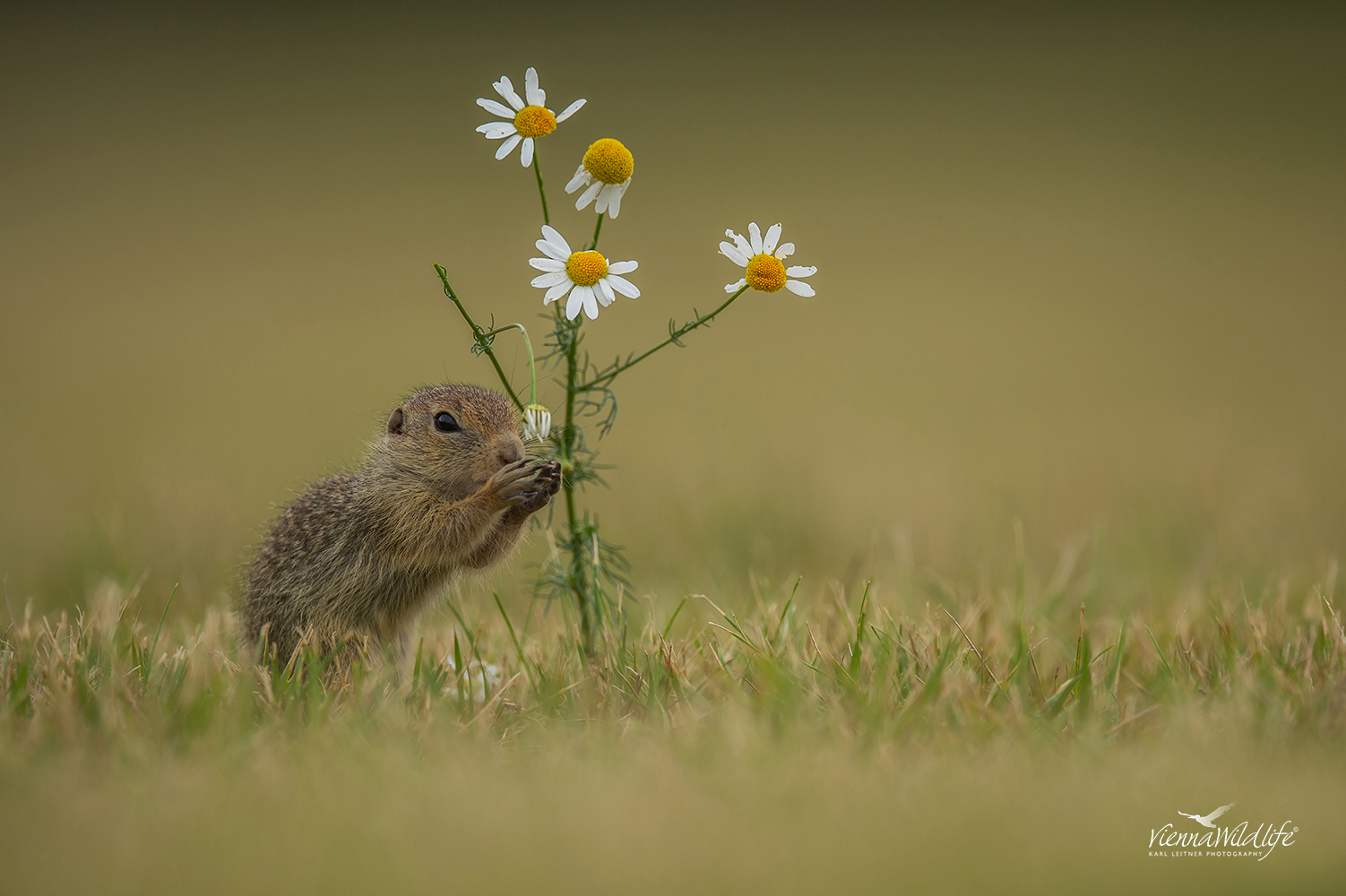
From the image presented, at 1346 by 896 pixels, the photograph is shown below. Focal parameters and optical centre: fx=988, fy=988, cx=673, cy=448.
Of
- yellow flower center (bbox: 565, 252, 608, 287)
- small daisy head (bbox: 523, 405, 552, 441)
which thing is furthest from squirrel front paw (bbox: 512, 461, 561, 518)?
yellow flower center (bbox: 565, 252, 608, 287)

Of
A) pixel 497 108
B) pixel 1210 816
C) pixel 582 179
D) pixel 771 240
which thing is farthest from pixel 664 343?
pixel 1210 816

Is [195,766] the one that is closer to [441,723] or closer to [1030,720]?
[441,723]

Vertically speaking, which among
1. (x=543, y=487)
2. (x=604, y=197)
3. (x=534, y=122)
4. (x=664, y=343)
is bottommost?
(x=543, y=487)

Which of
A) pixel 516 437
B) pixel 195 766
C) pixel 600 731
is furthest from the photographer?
pixel 516 437

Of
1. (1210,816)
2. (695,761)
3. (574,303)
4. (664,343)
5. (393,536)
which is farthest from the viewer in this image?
(393,536)

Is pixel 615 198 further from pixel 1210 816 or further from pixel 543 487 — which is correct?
pixel 1210 816

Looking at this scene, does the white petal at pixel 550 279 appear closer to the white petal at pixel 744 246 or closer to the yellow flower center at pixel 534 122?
the yellow flower center at pixel 534 122

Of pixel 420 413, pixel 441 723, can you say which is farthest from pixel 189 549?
pixel 441 723
